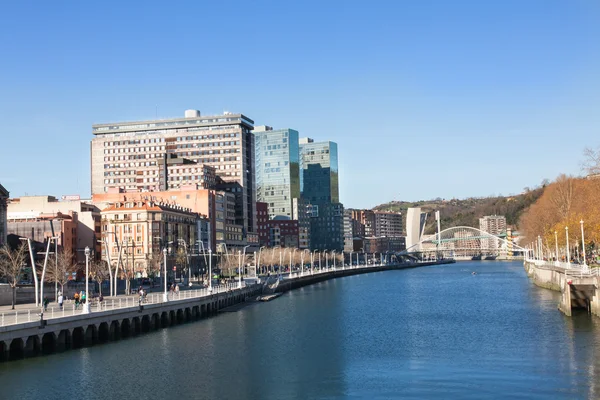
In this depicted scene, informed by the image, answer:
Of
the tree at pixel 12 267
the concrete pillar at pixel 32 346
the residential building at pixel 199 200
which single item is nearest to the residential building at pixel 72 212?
the residential building at pixel 199 200

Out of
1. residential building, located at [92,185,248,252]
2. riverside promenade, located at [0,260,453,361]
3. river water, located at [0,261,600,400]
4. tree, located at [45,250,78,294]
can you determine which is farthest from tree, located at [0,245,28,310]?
residential building, located at [92,185,248,252]

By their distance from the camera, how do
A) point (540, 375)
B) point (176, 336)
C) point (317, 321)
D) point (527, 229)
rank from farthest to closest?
1. point (527, 229)
2. point (317, 321)
3. point (176, 336)
4. point (540, 375)

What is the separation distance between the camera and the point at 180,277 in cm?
14812

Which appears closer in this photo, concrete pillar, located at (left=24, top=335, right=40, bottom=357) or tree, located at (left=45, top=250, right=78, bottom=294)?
concrete pillar, located at (left=24, top=335, right=40, bottom=357)

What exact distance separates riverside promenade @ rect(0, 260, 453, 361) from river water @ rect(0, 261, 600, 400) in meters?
1.84

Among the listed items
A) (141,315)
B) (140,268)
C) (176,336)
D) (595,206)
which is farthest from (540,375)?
(140,268)

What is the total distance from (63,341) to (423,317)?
39.5 m

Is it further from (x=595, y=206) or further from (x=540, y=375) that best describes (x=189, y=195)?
(x=540, y=375)

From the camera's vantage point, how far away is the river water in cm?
4303

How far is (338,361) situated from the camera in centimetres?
5294

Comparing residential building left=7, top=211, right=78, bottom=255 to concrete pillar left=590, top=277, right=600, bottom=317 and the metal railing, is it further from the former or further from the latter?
concrete pillar left=590, top=277, right=600, bottom=317

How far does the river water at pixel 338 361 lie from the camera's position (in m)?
43.0

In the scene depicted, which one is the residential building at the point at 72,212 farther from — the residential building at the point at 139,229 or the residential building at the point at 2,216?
the residential building at the point at 2,216

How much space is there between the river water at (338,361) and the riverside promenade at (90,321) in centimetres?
184
